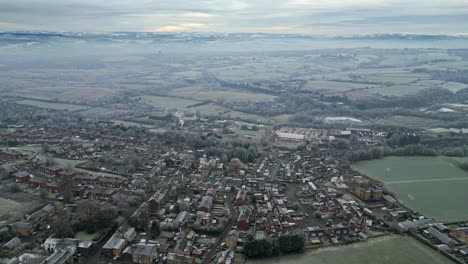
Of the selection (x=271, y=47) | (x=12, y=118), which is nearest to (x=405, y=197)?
(x=12, y=118)

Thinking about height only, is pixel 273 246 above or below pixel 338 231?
above

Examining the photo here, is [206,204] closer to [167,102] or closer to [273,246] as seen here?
[273,246]

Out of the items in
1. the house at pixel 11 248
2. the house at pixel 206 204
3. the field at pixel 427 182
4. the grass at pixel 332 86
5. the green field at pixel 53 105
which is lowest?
the house at pixel 11 248

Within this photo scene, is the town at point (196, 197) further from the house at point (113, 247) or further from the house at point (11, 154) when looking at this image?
the house at point (11, 154)

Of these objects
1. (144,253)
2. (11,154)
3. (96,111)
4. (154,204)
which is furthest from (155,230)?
(96,111)

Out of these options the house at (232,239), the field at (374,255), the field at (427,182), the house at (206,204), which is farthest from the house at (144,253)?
the field at (427,182)

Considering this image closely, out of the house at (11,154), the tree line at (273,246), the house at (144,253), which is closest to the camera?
the house at (144,253)
